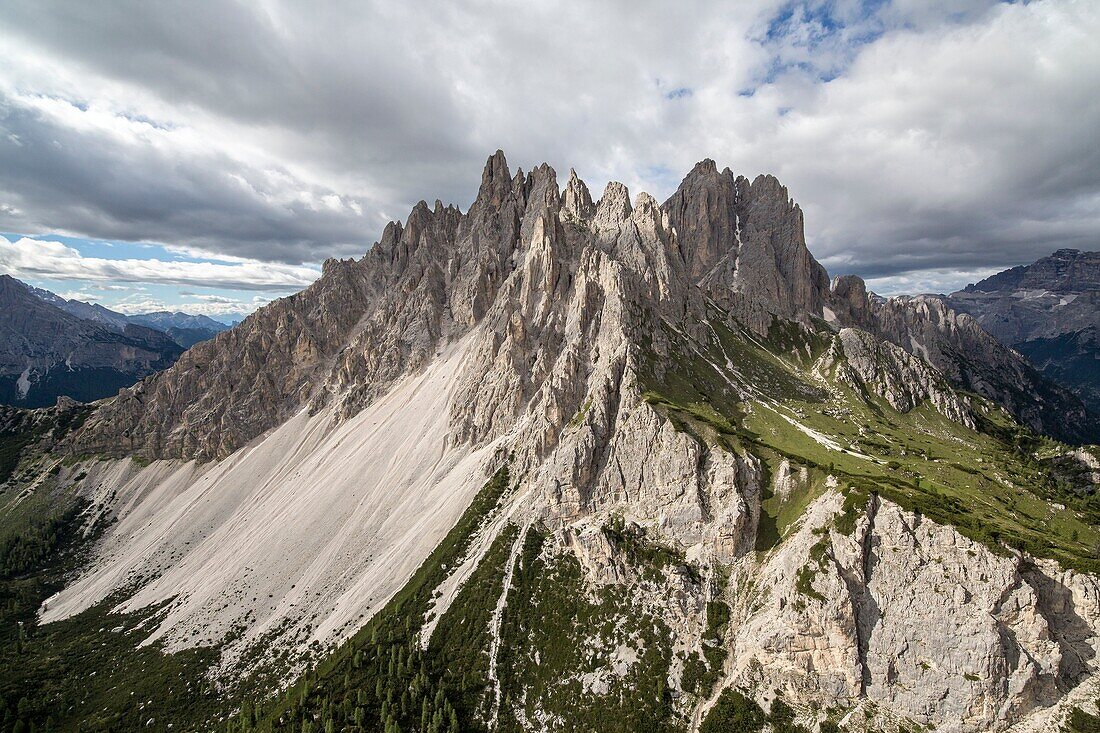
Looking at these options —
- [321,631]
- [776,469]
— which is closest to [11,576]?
[321,631]

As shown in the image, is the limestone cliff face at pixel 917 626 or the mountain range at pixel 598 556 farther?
the mountain range at pixel 598 556

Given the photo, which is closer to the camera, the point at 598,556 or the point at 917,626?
the point at 917,626

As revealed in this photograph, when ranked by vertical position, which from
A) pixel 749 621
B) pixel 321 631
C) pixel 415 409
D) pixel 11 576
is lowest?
pixel 11 576

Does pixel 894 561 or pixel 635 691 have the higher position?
pixel 894 561

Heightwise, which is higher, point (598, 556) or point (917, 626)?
point (917, 626)

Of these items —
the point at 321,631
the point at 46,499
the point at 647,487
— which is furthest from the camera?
the point at 46,499

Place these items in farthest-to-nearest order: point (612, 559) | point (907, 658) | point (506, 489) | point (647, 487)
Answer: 1. point (506, 489)
2. point (647, 487)
3. point (612, 559)
4. point (907, 658)

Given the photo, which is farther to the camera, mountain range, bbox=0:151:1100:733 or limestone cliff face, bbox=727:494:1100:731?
mountain range, bbox=0:151:1100:733

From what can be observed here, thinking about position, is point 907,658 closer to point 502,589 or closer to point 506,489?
point 502,589
